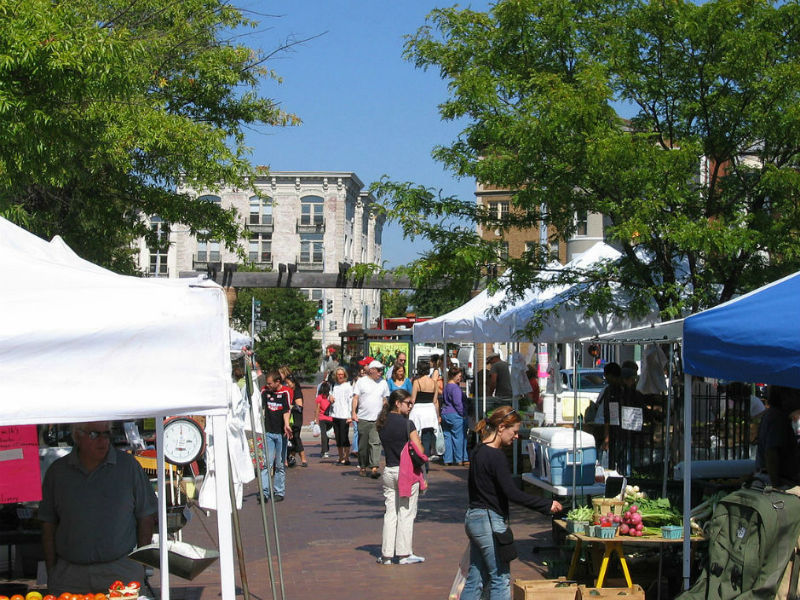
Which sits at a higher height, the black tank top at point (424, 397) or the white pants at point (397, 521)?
the black tank top at point (424, 397)

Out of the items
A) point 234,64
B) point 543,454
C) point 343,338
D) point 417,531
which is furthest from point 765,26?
point 343,338

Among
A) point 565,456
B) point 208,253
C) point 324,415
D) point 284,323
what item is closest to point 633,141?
point 565,456

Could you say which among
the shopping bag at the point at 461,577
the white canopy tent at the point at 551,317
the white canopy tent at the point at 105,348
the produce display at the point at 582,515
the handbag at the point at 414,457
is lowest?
the shopping bag at the point at 461,577

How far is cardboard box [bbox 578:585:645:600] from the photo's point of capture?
7664 mm

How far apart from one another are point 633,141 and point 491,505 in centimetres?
554

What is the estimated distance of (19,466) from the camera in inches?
293

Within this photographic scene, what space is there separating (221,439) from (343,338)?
40519mm

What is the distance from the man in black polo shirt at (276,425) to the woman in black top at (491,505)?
7.45 metres

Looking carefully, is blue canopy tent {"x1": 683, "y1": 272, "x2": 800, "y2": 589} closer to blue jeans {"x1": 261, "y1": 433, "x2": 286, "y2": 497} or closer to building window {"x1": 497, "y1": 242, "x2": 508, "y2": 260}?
building window {"x1": 497, "y1": 242, "x2": 508, "y2": 260}

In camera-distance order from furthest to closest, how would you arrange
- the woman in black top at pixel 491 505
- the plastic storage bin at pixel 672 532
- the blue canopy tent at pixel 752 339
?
the plastic storage bin at pixel 672 532, the woman in black top at pixel 491 505, the blue canopy tent at pixel 752 339

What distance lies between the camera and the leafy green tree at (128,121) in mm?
8766

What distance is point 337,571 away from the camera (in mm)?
9734

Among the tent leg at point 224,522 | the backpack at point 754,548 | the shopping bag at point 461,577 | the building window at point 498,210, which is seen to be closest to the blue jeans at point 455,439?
the building window at point 498,210

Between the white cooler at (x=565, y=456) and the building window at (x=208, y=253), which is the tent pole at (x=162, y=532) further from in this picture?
the building window at (x=208, y=253)
